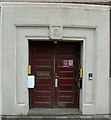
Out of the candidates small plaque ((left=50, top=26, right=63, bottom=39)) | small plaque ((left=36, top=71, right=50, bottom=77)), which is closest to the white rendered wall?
small plaque ((left=50, top=26, right=63, bottom=39))

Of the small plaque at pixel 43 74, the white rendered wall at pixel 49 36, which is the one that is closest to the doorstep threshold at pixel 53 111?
the white rendered wall at pixel 49 36

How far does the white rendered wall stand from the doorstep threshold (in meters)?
0.29

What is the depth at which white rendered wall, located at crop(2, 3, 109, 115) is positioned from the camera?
430 cm

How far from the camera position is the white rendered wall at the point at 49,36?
4.30 metres

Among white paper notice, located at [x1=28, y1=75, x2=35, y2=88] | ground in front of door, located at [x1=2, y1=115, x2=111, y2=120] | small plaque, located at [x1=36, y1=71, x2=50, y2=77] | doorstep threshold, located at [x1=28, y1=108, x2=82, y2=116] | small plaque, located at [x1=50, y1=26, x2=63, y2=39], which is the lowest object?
ground in front of door, located at [x1=2, y1=115, x2=111, y2=120]

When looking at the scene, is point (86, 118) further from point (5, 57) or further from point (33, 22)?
point (33, 22)

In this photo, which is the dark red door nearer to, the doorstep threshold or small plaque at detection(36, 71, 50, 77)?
small plaque at detection(36, 71, 50, 77)

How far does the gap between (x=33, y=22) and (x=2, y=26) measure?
1.09 metres

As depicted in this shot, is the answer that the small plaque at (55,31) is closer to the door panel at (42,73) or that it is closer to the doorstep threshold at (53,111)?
the door panel at (42,73)

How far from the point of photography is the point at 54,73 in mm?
4852

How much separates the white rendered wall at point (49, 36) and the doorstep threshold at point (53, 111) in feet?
0.97

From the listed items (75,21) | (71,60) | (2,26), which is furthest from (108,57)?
(2,26)

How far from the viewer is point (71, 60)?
16.0 feet

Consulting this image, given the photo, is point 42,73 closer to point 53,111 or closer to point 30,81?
point 30,81
